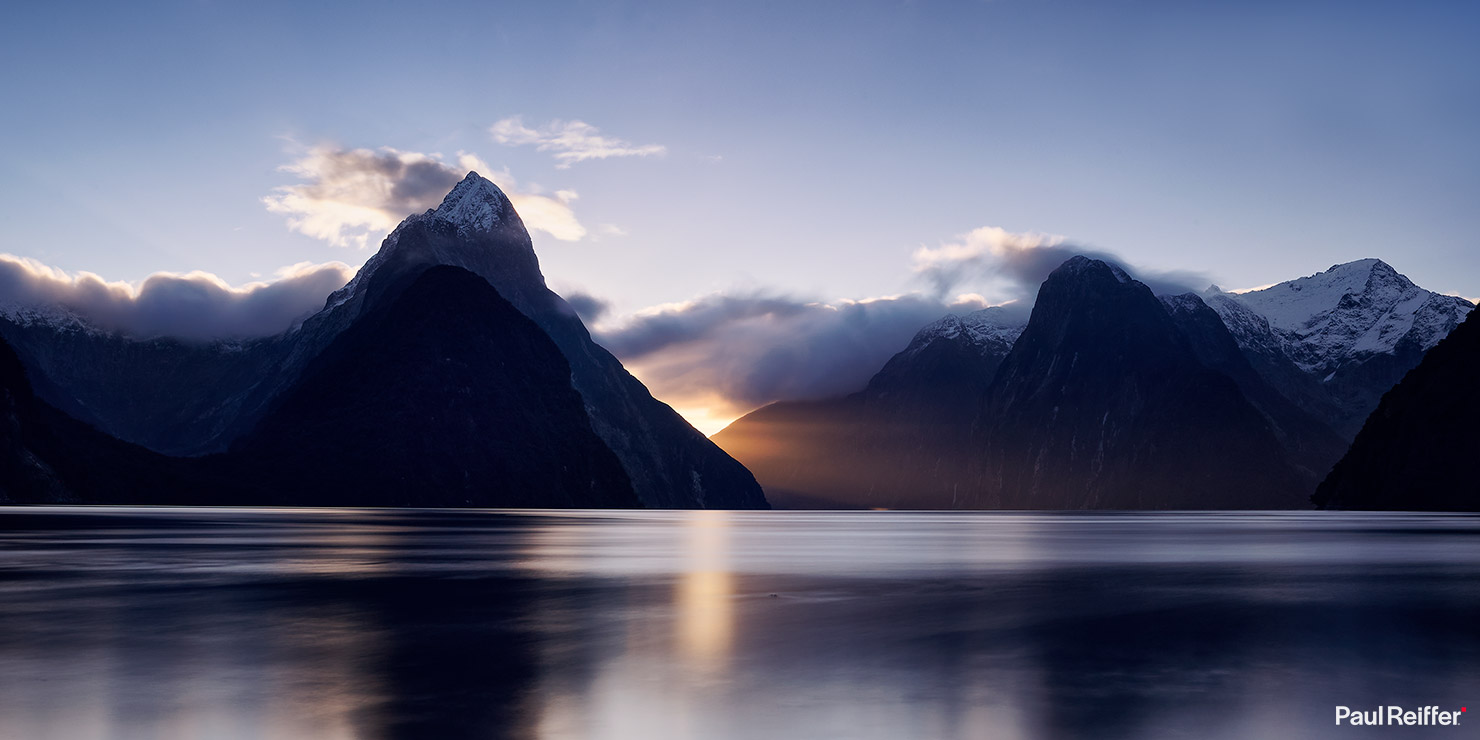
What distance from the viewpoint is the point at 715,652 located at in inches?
875

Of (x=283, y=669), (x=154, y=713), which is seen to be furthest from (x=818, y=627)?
(x=154, y=713)

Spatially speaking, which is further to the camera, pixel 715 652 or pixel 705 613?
pixel 705 613

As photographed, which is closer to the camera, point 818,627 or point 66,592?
point 818,627

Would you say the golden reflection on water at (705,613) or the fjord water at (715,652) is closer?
the fjord water at (715,652)

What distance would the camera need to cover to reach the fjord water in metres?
15.4

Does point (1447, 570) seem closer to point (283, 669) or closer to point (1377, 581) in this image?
point (1377, 581)

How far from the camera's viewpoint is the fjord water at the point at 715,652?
50.6ft

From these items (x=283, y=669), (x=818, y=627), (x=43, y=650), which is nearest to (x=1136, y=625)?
(x=818, y=627)

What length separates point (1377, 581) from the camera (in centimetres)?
4303

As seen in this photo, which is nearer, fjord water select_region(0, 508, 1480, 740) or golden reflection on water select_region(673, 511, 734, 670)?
fjord water select_region(0, 508, 1480, 740)

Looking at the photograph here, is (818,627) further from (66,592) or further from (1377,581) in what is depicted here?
(1377,581)

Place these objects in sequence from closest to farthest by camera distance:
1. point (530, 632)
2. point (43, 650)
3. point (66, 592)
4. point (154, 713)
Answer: point (154, 713) → point (43, 650) → point (530, 632) → point (66, 592)

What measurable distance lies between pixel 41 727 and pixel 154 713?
1.42 m

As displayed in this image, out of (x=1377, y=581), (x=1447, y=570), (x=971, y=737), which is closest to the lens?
(x=971, y=737)
